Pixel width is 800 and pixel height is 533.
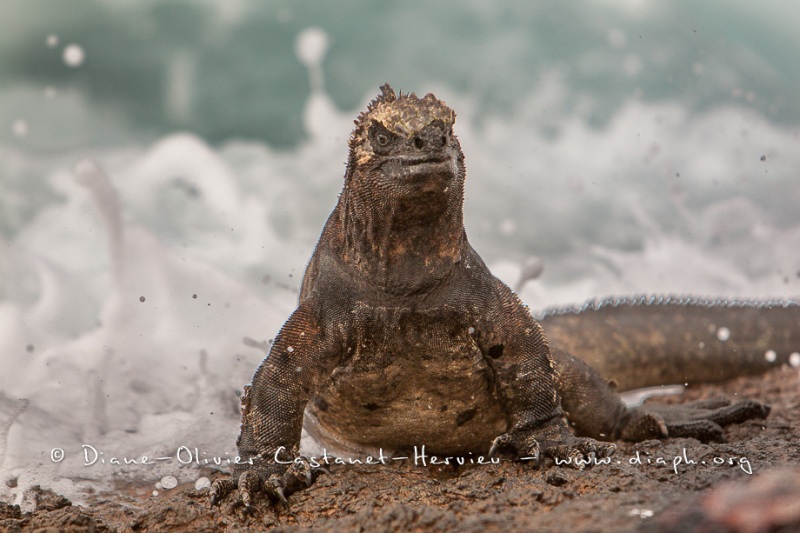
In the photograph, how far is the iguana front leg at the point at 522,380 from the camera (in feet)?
17.6

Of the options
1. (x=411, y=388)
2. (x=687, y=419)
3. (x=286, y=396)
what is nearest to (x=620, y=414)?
(x=687, y=419)

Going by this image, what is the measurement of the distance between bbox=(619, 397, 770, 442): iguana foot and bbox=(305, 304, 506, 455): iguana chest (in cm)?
131

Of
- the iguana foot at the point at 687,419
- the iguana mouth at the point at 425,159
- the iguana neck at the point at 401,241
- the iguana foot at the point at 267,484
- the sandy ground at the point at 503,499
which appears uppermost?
the iguana mouth at the point at 425,159

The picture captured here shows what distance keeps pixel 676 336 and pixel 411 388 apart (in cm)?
408

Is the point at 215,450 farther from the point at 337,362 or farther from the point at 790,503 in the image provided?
the point at 790,503

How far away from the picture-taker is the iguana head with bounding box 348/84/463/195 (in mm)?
4742

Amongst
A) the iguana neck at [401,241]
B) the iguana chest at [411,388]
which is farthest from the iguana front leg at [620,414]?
the iguana neck at [401,241]

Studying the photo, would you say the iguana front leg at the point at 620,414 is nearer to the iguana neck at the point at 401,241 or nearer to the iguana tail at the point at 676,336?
the iguana tail at the point at 676,336

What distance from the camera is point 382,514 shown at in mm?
4109

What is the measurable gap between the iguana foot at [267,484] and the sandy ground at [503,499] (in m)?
0.06

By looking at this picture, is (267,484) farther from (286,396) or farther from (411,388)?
(411,388)

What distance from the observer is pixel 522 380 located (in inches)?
215

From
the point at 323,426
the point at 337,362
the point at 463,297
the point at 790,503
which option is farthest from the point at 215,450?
the point at 790,503

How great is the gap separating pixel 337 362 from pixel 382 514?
4.71ft
